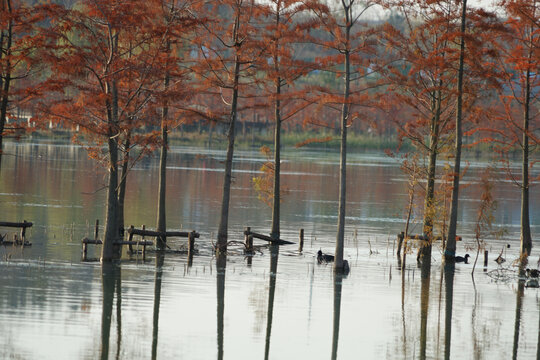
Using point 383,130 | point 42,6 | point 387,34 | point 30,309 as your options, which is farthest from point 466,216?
point 383,130

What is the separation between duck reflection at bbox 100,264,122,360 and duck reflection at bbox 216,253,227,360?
2.22 metres

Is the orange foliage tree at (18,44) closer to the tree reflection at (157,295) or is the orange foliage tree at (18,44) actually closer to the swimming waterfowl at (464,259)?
the tree reflection at (157,295)

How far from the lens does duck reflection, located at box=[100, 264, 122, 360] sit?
1838 centimetres

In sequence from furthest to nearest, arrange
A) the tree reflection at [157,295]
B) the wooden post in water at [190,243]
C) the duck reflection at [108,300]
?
the wooden post in water at [190,243] → the tree reflection at [157,295] → the duck reflection at [108,300]

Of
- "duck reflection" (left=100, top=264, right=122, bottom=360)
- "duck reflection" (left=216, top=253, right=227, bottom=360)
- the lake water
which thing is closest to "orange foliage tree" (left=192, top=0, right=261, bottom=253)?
"duck reflection" (left=216, top=253, right=227, bottom=360)

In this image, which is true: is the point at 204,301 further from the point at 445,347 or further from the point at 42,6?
the point at 42,6

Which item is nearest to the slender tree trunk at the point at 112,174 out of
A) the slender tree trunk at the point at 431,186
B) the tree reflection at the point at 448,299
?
the tree reflection at the point at 448,299

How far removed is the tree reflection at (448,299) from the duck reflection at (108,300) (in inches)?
288

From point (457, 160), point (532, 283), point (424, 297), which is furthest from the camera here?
point (457, 160)

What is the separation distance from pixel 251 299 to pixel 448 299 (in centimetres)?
607

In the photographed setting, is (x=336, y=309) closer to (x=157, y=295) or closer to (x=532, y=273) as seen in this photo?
(x=157, y=295)

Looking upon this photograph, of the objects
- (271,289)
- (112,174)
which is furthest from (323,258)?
(112,174)

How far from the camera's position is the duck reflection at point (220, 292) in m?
19.7

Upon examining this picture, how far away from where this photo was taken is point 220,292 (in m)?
25.4
